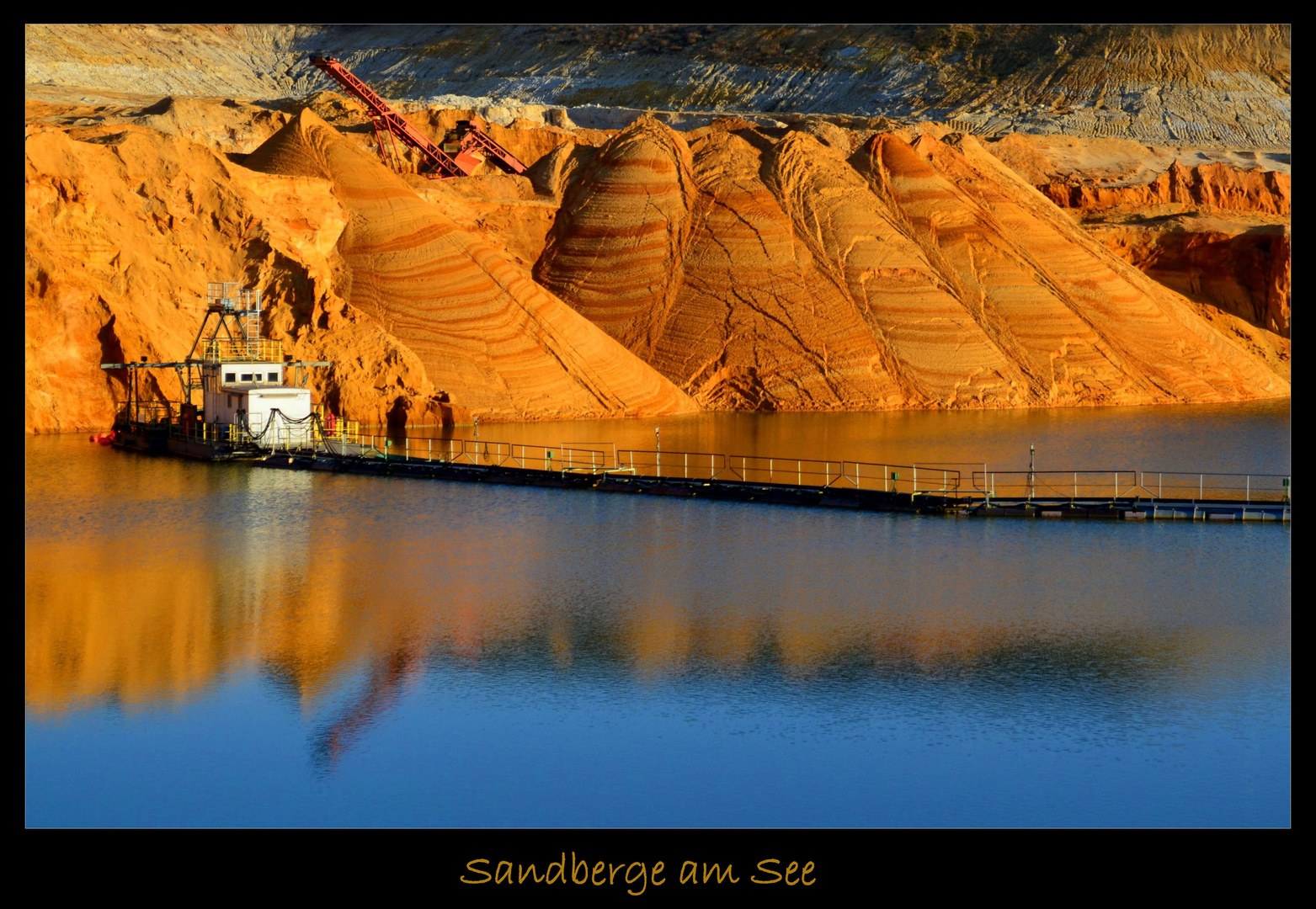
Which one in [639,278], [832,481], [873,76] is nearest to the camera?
[832,481]

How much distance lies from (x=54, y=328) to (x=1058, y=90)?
122035mm

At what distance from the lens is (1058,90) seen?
16062cm

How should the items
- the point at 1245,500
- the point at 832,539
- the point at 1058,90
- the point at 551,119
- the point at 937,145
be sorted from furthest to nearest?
1. the point at 1058,90
2. the point at 551,119
3. the point at 937,145
4. the point at 1245,500
5. the point at 832,539

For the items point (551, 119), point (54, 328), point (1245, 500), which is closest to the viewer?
point (1245, 500)

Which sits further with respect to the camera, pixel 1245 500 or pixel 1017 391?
pixel 1017 391

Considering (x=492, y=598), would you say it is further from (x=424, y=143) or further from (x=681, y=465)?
(x=424, y=143)

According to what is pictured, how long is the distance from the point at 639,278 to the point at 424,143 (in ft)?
63.9

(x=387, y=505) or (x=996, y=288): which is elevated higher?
(x=996, y=288)

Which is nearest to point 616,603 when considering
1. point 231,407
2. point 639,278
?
point 231,407

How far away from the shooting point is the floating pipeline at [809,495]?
42625 mm

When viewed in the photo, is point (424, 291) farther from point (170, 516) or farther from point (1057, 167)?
point (1057, 167)

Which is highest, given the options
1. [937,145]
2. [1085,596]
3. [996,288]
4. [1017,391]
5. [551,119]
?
[551,119]

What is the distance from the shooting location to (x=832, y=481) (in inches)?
1898

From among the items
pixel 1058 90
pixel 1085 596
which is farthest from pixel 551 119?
pixel 1085 596
